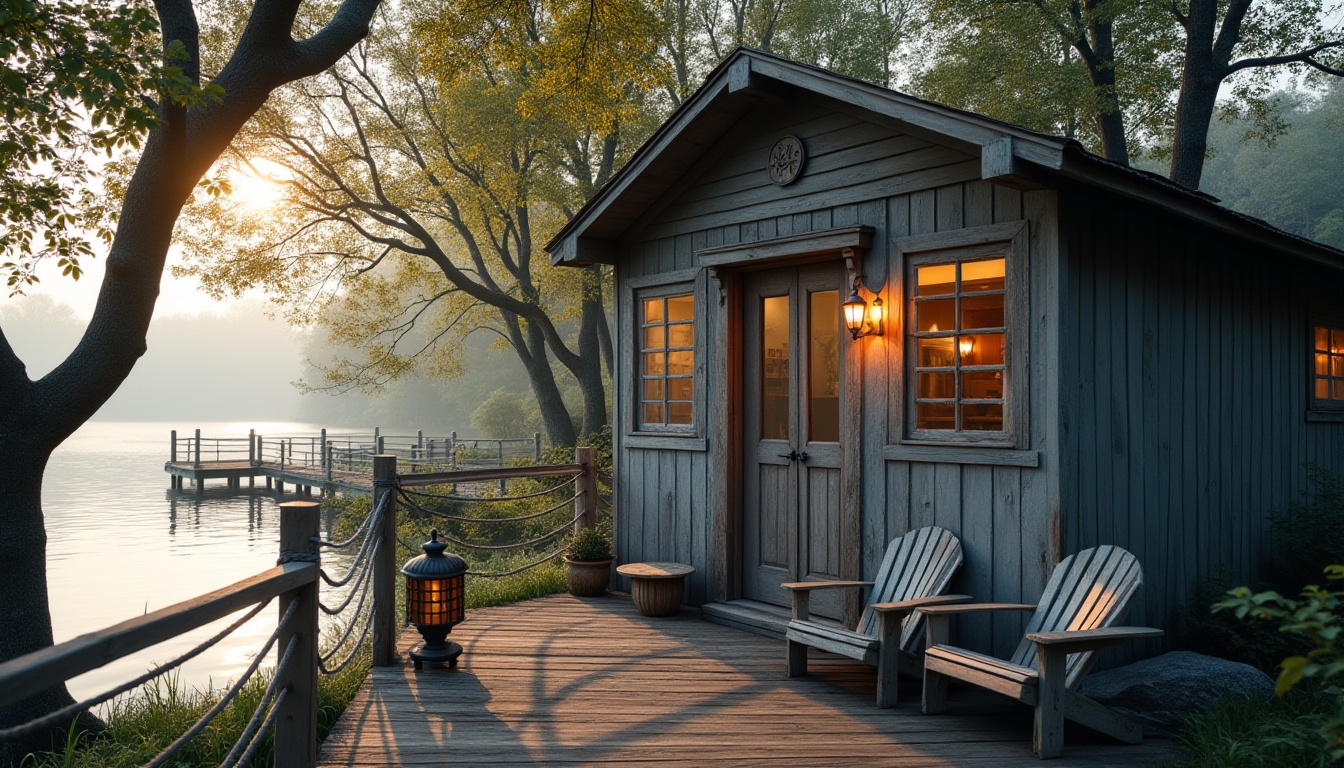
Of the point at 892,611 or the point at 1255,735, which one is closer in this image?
the point at 1255,735

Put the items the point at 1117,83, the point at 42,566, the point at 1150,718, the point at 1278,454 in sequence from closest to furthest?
the point at 1150,718 < the point at 42,566 < the point at 1278,454 < the point at 1117,83

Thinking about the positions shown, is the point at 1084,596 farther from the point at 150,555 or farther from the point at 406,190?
the point at 150,555

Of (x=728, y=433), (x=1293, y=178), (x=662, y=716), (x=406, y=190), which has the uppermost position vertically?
(x=1293, y=178)

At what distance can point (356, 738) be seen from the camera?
4.28 metres

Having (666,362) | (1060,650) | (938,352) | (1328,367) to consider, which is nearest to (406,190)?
(666,362)

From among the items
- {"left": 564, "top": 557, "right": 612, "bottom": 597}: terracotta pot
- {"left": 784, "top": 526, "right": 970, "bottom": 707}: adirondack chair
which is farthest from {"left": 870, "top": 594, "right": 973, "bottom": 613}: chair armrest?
{"left": 564, "top": 557, "right": 612, "bottom": 597}: terracotta pot

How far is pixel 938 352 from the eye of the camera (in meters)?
5.54

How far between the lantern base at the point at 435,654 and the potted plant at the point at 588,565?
7.02ft

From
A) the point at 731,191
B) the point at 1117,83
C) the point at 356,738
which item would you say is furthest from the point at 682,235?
the point at 1117,83

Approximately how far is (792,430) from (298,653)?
3.83m

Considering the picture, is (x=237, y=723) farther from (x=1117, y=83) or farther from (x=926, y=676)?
(x=1117, y=83)

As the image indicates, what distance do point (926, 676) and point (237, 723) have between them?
3641 mm

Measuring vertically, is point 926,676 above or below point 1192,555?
below

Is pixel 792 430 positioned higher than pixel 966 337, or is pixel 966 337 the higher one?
pixel 966 337
